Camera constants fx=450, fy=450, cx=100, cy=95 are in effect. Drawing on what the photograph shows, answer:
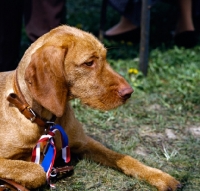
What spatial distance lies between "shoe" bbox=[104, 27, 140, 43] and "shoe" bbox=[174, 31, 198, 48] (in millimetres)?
556

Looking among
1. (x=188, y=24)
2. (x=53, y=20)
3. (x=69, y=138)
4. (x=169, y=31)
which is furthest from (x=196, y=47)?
(x=69, y=138)

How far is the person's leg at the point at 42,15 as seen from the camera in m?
4.79

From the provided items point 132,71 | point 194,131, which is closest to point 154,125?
point 194,131

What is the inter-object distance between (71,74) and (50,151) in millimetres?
561

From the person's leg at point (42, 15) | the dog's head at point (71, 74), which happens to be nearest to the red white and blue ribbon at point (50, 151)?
the dog's head at point (71, 74)

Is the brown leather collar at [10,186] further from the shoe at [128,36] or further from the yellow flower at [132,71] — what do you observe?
the shoe at [128,36]

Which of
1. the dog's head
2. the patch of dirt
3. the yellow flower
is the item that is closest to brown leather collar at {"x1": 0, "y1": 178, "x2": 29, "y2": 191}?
the dog's head

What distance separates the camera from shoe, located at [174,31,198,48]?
19.8 feet

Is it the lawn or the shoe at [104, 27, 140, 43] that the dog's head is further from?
the shoe at [104, 27, 140, 43]

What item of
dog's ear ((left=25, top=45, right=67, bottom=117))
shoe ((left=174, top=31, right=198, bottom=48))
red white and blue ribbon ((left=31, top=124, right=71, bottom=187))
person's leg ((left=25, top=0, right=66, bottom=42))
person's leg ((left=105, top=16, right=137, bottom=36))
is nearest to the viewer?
dog's ear ((left=25, top=45, right=67, bottom=117))

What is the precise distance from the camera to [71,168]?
315 centimetres

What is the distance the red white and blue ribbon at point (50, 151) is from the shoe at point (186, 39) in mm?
3429

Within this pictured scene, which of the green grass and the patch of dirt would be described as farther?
the patch of dirt

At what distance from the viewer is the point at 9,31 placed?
187 inches
